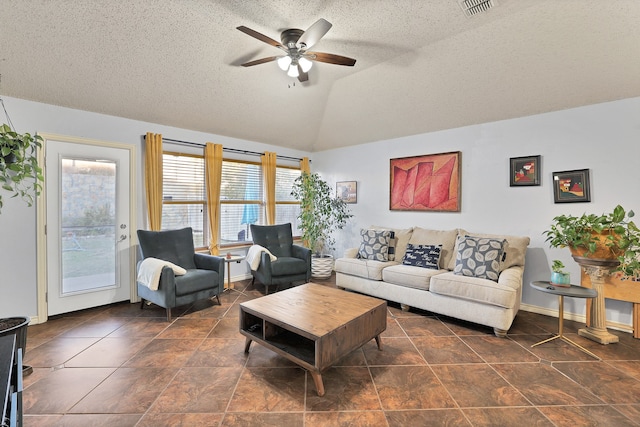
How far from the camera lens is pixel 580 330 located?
2.87 m

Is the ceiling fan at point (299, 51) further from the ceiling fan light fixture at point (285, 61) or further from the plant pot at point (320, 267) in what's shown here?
the plant pot at point (320, 267)

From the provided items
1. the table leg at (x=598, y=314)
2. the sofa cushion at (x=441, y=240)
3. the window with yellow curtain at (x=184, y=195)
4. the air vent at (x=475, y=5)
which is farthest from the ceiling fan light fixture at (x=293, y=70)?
the table leg at (x=598, y=314)

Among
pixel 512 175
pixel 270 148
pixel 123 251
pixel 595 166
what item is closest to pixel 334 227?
pixel 270 148

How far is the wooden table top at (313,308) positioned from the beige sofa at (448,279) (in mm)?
1042

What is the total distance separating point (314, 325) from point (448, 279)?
1.80m

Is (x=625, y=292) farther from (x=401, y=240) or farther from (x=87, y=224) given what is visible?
(x=87, y=224)

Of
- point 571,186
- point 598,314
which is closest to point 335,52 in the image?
point 571,186

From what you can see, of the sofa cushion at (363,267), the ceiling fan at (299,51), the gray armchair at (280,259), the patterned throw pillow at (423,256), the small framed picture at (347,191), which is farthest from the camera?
the small framed picture at (347,191)

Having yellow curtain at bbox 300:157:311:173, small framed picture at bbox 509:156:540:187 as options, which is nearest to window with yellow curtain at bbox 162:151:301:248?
yellow curtain at bbox 300:157:311:173

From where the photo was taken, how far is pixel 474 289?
300 cm

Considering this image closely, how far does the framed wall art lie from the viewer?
418cm

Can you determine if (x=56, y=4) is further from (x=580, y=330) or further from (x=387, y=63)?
(x=580, y=330)

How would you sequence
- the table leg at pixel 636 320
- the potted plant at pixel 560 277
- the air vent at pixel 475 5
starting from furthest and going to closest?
the table leg at pixel 636 320 → the potted plant at pixel 560 277 → the air vent at pixel 475 5

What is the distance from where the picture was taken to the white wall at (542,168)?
3025 mm
